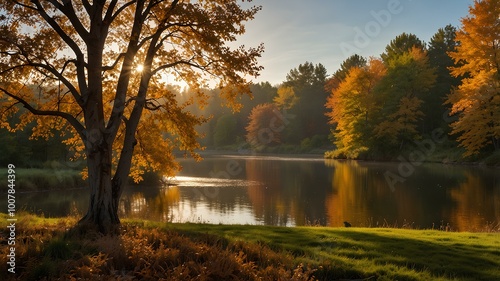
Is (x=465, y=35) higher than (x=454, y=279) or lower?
higher

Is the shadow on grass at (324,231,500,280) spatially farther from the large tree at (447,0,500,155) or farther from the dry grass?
the large tree at (447,0,500,155)

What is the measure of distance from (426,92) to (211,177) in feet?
106

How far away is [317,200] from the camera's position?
22.0 metres

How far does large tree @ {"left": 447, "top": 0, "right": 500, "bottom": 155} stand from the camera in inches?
1316

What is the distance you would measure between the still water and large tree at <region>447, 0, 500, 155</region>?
545 cm

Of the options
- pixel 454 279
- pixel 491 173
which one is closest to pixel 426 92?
pixel 491 173

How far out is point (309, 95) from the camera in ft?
292

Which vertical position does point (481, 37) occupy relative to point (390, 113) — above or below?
above

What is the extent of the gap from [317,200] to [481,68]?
22941 mm

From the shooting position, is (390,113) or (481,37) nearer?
(481,37)

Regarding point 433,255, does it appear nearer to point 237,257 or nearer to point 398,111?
point 237,257

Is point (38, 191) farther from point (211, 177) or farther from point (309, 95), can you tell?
point (309, 95)

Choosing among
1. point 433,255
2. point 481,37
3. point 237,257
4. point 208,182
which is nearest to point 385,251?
point 433,255

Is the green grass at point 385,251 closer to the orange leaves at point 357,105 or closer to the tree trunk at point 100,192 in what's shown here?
the tree trunk at point 100,192
